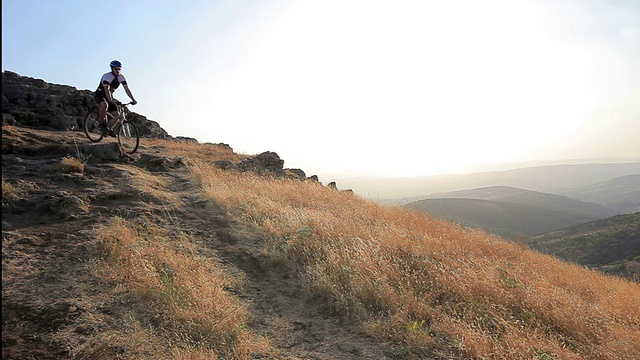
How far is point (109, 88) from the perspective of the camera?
11469 millimetres

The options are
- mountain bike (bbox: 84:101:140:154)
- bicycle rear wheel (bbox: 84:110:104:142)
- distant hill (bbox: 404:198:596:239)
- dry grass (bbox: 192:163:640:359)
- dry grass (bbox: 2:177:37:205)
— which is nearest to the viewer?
dry grass (bbox: 192:163:640:359)

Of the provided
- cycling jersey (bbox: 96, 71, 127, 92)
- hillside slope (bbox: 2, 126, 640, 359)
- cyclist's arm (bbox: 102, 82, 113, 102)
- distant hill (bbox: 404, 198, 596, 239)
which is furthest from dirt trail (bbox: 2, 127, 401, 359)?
distant hill (bbox: 404, 198, 596, 239)

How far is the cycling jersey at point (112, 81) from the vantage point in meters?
11.2

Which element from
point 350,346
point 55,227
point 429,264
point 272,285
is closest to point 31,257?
point 55,227

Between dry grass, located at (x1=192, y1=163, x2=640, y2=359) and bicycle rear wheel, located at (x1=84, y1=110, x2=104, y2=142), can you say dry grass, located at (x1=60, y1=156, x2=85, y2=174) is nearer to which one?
bicycle rear wheel, located at (x1=84, y1=110, x2=104, y2=142)

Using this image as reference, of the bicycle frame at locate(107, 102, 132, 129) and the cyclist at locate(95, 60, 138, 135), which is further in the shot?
the bicycle frame at locate(107, 102, 132, 129)

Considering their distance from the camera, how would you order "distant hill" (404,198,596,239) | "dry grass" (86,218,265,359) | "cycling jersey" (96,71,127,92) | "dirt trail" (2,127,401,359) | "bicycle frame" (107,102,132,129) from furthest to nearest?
"distant hill" (404,198,596,239), "bicycle frame" (107,102,132,129), "cycling jersey" (96,71,127,92), "dirt trail" (2,127,401,359), "dry grass" (86,218,265,359)

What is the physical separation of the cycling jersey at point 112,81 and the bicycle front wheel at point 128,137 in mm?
1505

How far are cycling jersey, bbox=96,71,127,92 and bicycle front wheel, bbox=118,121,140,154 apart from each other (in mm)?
1505

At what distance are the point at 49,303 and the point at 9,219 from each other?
3574 millimetres

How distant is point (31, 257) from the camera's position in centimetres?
609

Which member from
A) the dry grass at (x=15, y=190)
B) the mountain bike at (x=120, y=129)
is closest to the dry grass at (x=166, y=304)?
the dry grass at (x=15, y=190)

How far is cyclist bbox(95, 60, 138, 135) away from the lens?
444 inches

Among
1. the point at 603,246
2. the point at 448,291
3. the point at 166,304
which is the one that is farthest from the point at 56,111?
the point at 603,246
